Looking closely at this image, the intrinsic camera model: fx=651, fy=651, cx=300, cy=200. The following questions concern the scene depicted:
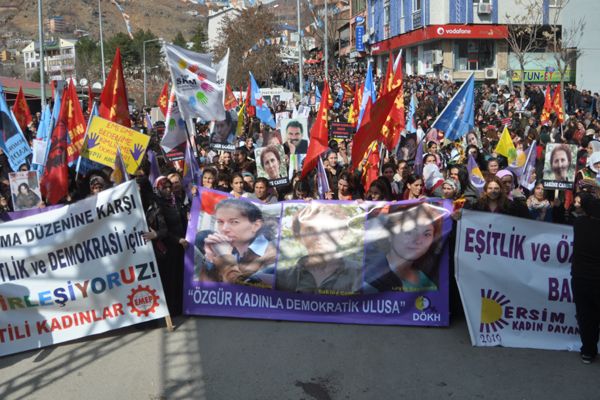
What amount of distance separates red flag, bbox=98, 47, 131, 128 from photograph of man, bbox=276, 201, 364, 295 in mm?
3556

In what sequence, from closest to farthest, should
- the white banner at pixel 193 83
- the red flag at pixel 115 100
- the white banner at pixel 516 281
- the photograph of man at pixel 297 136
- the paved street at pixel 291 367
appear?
the paved street at pixel 291 367 → the white banner at pixel 516 281 → the red flag at pixel 115 100 → the white banner at pixel 193 83 → the photograph of man at pixel 297 136

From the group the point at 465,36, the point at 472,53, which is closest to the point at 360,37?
the point at 472,53

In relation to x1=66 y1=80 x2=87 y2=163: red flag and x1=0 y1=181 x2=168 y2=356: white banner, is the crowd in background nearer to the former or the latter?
x1=0 y1=181 x2=168 y2=356: white banner

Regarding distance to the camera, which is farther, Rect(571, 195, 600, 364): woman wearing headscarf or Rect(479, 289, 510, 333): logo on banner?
Rect(479, 289, 510, 333): logo on banner

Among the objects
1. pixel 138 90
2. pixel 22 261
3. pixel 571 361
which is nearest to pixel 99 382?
pixel 22 261

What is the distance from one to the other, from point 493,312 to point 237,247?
2.55m

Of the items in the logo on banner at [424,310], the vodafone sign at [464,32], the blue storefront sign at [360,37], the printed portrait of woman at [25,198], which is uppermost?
the blue storefront sign at [360,37]

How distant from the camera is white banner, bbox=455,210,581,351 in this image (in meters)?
5.84

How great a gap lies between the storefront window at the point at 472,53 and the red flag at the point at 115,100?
119 ft

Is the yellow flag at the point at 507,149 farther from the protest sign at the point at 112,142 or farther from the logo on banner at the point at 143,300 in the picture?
the logo on banner at the point at 143,300

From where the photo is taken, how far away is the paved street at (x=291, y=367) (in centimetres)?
506

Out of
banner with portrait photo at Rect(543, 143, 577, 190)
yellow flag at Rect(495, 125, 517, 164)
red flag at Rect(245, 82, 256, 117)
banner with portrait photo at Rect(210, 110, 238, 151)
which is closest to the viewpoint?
banner with portrait photo at Rect(543, 143, 577, 190)

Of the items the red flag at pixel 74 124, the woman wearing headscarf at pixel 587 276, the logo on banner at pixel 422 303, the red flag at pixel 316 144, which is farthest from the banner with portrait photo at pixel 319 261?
the red flag at pixel 74 124

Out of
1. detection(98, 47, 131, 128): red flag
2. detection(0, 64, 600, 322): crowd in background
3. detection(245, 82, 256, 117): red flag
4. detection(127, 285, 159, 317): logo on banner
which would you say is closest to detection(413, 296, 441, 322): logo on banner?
detection(0, 64, 600, 322): crowd in background
